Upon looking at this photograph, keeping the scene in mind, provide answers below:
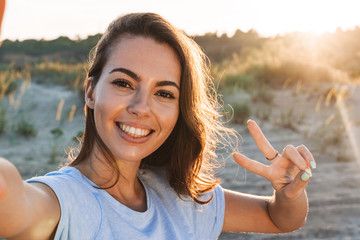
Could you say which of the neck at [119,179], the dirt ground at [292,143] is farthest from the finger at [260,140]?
the dirt ground at [292,143]

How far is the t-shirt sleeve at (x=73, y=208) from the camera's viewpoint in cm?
148

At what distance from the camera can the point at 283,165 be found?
2.12 m

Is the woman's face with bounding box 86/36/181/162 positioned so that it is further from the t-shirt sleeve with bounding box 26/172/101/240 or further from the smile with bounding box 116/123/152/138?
the t-shirt sleeve with bounding box 26/172/101/240

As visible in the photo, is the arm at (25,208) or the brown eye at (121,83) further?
the brown eye at (121,83)

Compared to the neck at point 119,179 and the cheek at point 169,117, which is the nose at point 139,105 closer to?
the cheek at point 169,117

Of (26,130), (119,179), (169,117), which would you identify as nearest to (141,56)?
(169,117)

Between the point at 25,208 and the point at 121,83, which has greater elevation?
the point at 121,83

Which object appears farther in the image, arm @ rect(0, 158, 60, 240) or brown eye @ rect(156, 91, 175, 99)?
brown eye @ rect(156, 91, 175, 99)

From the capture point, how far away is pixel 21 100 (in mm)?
9094

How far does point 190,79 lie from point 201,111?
0.26 m

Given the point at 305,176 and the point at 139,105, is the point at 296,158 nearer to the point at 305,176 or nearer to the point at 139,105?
the point at 305,176

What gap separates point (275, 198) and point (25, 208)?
1487 mm

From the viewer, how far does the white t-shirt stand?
152cm

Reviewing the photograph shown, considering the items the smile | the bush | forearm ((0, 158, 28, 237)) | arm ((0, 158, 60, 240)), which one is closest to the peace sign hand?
the smile
